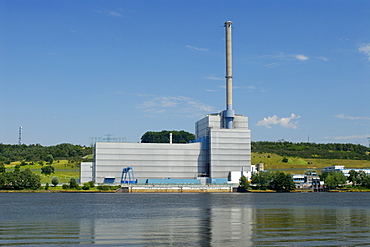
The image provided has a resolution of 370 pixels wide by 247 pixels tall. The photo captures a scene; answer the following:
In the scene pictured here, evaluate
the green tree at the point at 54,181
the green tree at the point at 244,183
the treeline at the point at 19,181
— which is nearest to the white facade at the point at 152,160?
the green tree at the point at 244,183

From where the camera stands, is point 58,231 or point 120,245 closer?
point 120,245

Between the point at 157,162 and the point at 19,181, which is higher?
the point at 157,162

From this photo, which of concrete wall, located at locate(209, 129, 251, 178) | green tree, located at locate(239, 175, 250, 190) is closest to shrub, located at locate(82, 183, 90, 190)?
concrete wall, located at locate(209, 129, 251, 178)

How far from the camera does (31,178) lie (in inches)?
6905

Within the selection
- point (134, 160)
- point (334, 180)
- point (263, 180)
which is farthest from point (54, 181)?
point (334, 180)

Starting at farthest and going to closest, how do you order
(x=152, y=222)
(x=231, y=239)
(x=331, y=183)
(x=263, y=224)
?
(x=331, y=183), (x=152, y=222), (x=263, y=224), (x=231, y=239)

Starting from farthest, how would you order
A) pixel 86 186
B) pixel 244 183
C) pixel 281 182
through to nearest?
pixel 244 183
pixel 86 186
pixel 281 182

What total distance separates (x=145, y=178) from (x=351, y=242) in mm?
159537

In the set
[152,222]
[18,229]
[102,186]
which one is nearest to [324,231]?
[152,222]

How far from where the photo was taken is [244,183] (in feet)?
610

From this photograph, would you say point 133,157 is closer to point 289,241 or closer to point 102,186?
point 102,186

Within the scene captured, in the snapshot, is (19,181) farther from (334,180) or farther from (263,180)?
(334,180)

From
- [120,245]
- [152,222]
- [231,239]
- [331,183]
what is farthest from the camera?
[331,183]

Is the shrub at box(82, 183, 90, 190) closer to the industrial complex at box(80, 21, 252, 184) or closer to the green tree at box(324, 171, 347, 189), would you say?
the industrial complex at box(80, 21, 252, 184)
